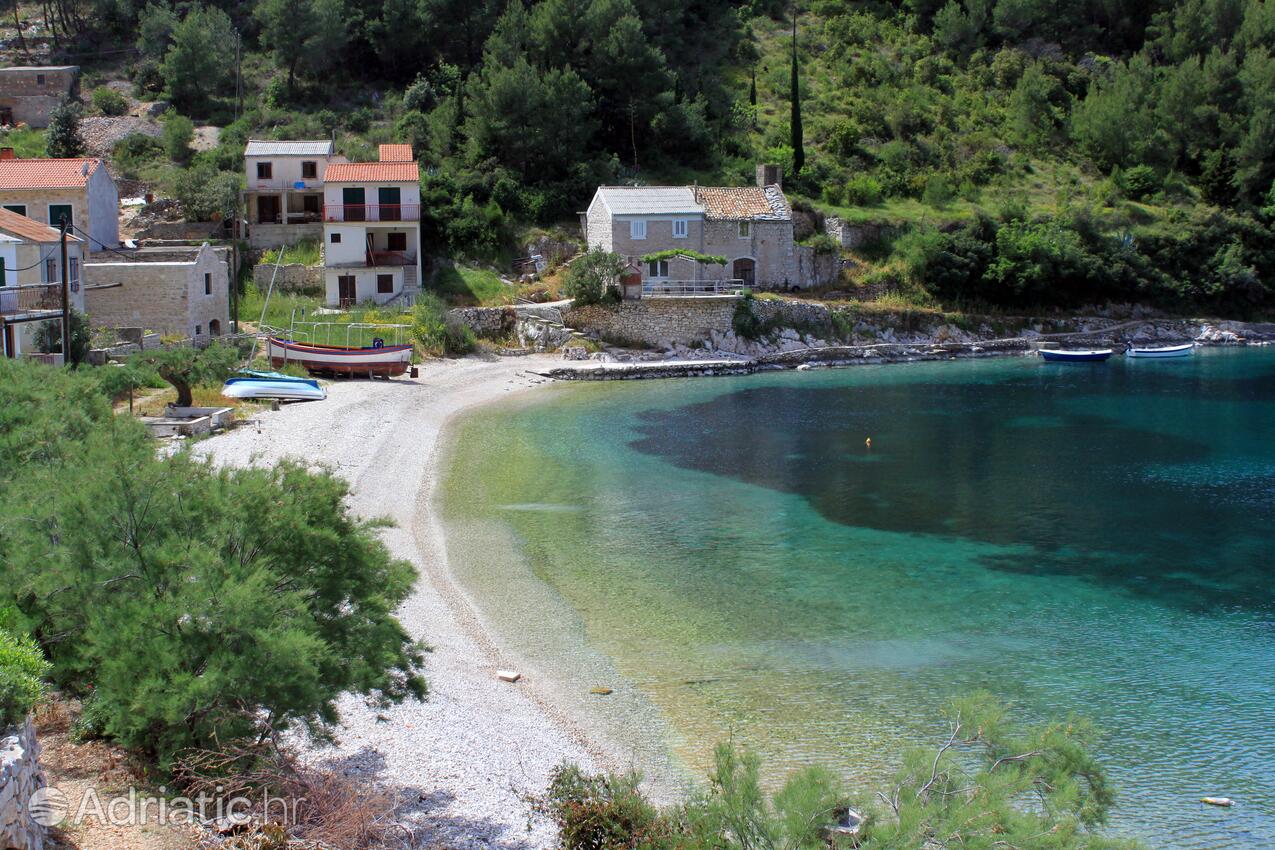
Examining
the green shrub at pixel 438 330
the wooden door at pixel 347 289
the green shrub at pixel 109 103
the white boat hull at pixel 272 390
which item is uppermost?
the green shrub at pixel 109 103

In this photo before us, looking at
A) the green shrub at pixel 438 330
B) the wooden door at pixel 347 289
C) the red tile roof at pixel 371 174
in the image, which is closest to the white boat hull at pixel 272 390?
the green shrub at pixel 438 330

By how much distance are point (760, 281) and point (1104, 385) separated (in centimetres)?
1670

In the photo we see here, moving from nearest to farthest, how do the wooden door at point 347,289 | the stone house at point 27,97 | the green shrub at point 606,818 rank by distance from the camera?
the green shrub at point 606,818 → the wooden door at point 347,289 → the stone house at point 27,97

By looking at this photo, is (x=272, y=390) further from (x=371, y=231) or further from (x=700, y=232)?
(x=700, y=232)

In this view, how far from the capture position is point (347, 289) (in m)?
48.5

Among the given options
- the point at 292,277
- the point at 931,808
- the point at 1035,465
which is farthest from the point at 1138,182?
the point at 931,808

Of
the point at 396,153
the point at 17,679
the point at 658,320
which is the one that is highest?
the point at 396,153

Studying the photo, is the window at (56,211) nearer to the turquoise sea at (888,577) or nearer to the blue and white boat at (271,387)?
the blue and white boat at (271,387)

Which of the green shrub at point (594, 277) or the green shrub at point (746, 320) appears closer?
the green shrub at point (594, 277)

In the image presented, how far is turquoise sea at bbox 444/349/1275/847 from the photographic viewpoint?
578 inches

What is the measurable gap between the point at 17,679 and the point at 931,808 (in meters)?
7.31

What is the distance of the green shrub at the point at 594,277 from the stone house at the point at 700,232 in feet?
5.68

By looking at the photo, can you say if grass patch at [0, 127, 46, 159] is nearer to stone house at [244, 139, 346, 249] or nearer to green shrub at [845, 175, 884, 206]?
stone house at [244, 139, 346, 249]

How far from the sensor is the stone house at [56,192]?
43.8 meters
